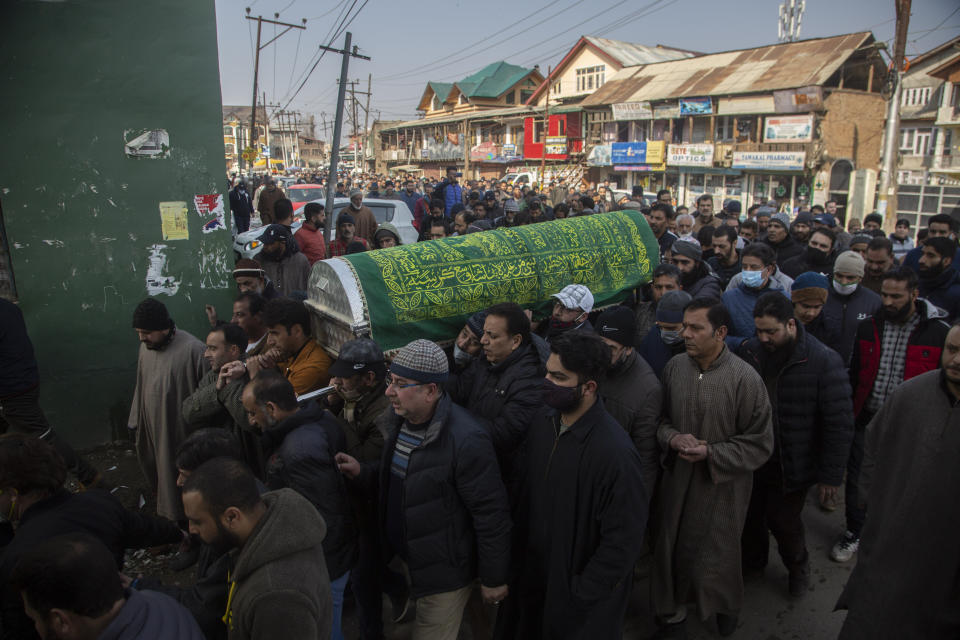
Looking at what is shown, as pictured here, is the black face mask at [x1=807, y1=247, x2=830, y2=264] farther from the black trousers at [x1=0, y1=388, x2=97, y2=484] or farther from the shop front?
the shop front

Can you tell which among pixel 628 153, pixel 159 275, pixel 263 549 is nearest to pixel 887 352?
pixel 263 549

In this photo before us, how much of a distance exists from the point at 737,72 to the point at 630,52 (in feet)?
41.8

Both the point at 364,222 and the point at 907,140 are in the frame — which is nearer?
the point at 364,222

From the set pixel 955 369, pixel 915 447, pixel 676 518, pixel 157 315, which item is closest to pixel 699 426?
pixel 676 518

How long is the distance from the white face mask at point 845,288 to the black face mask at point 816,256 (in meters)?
1.46

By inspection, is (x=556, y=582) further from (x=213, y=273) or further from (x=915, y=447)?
(x=213, y=273)

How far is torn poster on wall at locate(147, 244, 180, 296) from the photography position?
5.39 meters

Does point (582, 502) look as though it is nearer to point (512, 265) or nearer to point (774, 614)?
point (774, 614)

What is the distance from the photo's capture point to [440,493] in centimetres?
247

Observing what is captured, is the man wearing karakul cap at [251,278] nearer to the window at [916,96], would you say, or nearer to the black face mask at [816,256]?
the black face mask at [816,256]

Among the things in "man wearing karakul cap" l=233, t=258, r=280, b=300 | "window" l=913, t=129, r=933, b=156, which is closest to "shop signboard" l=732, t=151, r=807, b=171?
"window" l=913, t=129, r=933, b=156

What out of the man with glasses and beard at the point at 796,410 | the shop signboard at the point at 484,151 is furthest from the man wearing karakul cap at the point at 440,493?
the shop signboard at the point at 484,151

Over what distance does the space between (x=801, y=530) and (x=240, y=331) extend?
3588 millimetres

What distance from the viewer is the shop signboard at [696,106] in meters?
27.6
